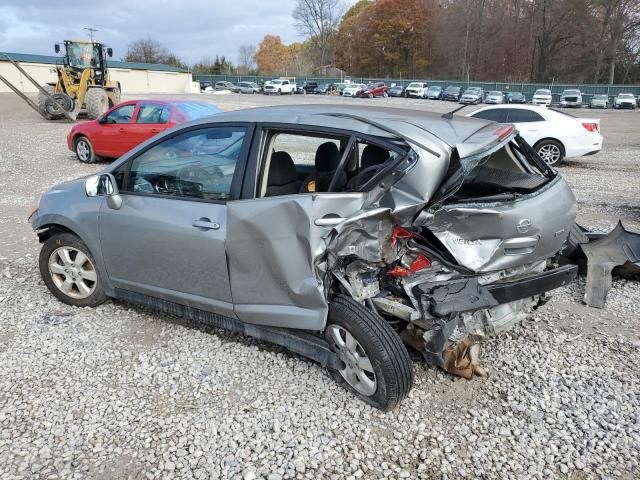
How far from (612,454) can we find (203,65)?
9638cm

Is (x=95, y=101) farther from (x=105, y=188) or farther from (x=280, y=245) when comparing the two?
(x=280, y=245)

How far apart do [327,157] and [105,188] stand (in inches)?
67.1

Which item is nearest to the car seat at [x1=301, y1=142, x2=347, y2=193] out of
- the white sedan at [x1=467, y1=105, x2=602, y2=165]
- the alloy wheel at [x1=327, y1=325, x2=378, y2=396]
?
the alloy wheel at [x1=327, y1=325, x2=378, y2=396]

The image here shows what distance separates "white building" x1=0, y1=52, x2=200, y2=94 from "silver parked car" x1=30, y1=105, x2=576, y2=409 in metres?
47.9

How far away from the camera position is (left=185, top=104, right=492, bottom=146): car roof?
3.15m

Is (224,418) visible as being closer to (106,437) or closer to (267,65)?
(106,437)

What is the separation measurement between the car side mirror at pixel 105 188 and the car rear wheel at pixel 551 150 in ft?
34.9

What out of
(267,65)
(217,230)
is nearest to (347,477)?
(217,230)

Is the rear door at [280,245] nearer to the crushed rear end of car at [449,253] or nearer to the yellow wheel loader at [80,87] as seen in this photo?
the crushed rear end of car at [449,253]

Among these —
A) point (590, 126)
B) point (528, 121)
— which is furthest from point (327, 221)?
point (590, 126)

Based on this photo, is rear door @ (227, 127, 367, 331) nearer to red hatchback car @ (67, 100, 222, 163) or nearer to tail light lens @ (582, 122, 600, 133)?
red hatchback car @ (67, 100, 222, 163)

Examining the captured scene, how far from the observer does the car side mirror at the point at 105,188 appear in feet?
12.6

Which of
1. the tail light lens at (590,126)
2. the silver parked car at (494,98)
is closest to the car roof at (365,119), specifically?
the tail light lens at (590,126)

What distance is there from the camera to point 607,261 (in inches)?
192
